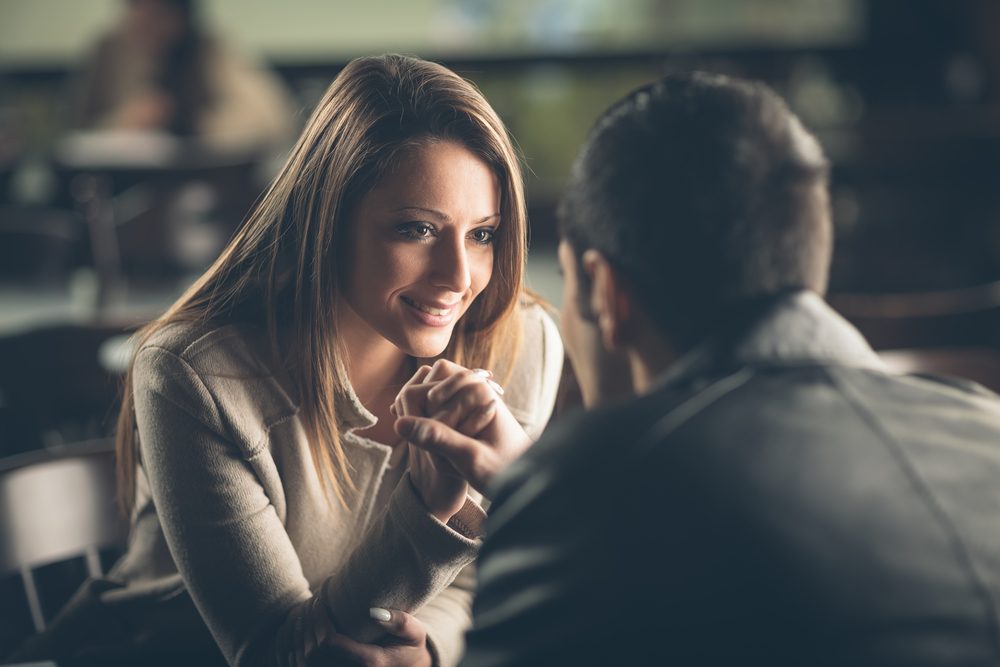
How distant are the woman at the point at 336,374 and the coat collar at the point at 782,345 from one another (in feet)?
1.09

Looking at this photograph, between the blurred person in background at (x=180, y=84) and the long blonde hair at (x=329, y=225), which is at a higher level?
the long blonde hair at (x=329, y=225)

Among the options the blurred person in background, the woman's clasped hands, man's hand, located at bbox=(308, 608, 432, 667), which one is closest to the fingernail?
man's hand, located at bbox=(308, 608, 432, 667)

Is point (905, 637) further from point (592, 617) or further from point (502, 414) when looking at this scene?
point (502, 414)

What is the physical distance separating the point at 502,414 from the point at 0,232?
8.51ft

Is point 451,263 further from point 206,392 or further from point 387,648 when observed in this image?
point 387,648

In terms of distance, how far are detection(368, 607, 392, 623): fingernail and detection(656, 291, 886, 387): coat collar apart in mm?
430

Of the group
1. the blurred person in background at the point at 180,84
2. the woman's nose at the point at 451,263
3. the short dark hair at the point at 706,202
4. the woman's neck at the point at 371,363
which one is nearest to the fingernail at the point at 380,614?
the woman's neck at the point at 371,363

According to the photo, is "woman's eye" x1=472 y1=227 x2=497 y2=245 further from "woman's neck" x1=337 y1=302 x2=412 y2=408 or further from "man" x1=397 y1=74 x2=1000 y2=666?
"man" x1=397 y1=74 x2=1000 y2=666

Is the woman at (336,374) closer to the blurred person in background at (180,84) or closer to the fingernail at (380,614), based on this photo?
the fingernail at (380,614)

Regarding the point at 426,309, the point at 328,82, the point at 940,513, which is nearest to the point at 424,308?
the point at 426,309

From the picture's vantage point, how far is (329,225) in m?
1.07

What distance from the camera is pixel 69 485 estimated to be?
4.39 feet

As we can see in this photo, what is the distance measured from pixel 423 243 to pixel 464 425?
0.20m

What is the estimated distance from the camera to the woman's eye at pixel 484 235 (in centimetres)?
111
